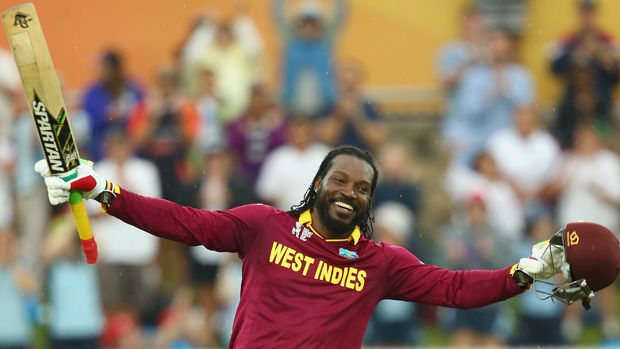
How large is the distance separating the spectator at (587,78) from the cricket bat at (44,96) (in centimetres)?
742

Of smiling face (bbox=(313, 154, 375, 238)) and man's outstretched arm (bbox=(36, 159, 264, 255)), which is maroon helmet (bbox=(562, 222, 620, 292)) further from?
man's outstretched arm (bbox=(36, 159, 264, 255))

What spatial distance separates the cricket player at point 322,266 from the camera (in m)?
6.64

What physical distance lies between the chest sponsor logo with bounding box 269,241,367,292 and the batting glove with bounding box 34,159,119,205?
0.86m

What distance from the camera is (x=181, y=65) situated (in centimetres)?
1378

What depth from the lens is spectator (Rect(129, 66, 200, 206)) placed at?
41.2 feet

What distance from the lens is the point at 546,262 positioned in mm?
6738

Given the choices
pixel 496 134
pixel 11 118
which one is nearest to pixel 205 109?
pixel 11 118

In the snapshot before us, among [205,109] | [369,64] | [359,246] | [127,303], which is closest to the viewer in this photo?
[359,246]

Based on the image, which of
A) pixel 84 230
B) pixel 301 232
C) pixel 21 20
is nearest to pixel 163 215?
pixel 84 230

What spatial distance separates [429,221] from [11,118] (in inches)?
156

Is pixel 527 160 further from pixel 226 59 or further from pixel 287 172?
pixel 226 59

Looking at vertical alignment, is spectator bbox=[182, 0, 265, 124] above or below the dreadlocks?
above

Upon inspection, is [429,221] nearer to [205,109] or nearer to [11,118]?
[205,109]

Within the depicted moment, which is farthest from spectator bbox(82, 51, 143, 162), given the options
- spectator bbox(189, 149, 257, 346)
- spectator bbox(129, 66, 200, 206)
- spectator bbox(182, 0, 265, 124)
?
spectator bbox(189, 149, 257, 346)
